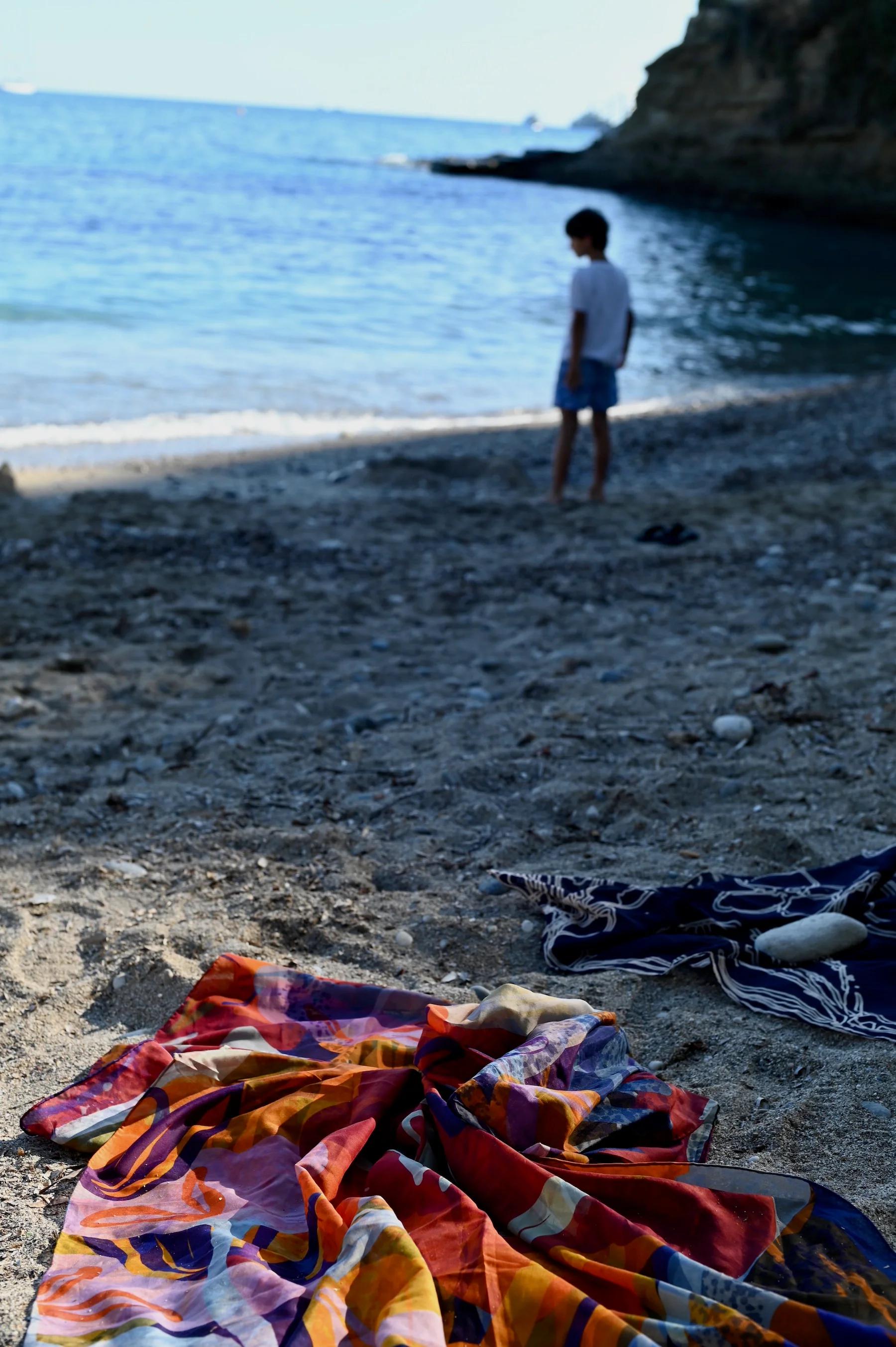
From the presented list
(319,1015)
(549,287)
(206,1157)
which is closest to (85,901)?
(319,1015)

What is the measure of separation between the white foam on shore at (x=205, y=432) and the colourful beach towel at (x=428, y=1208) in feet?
22.0

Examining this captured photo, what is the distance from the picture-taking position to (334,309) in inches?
604

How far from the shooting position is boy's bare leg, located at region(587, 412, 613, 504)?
7.21m

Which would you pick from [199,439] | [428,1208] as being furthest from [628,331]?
[428,1208]

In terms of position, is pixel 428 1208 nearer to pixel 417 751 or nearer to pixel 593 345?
pixel 417 751

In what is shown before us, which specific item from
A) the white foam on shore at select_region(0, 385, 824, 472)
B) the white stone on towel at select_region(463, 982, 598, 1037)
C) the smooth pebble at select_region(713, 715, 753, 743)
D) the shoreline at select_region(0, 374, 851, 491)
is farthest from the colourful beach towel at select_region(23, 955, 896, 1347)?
the white foam on shore at select_region(0, 385, 824, 472)

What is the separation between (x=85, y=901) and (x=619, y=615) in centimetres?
292

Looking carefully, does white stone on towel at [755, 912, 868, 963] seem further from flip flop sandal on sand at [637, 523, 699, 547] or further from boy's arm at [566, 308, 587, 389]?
boy's arm at [566, 308, 587, 389]

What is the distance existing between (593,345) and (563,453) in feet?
2.31

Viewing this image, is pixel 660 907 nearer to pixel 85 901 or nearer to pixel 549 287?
pixel 85 901

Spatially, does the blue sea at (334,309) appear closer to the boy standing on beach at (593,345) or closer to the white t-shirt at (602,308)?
the boy standing on beach at (593,345)

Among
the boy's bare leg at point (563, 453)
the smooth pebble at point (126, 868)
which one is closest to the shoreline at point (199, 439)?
the boy's bare leg at point (563, 453)

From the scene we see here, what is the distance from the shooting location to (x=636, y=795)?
3393mm

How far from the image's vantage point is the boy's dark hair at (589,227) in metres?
6.48
